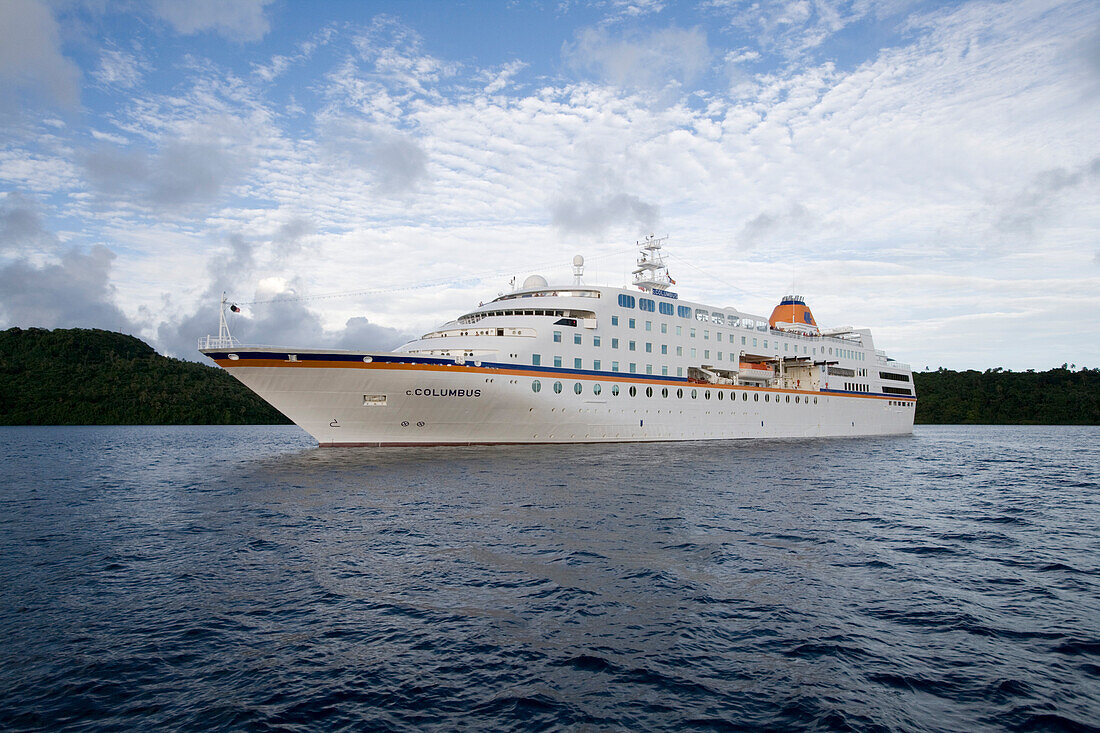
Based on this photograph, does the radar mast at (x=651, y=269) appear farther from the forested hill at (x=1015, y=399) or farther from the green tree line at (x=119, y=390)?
the forested hill at (x=1015, y=399)

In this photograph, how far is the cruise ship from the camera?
1220 inches

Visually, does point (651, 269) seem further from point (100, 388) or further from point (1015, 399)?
point (1015, 399)

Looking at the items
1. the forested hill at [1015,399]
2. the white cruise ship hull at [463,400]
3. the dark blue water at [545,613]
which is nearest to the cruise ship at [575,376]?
the white cruise ship hull at [463,400]

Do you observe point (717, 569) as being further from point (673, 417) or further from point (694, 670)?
point (673, 417)

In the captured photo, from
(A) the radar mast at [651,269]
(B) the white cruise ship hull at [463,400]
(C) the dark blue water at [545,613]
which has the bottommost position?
(C) the dark blue water at [545,613]

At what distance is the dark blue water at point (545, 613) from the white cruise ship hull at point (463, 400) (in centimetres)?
1158

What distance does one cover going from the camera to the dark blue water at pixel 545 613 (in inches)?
243

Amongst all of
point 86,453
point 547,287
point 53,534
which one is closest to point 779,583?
point 53,534

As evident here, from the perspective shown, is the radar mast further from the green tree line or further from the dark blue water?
the green tree line

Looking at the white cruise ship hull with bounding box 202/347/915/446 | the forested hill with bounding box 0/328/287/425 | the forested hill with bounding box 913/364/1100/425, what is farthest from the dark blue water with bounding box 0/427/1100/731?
the forested hill with bounding box 913/364/1100/425

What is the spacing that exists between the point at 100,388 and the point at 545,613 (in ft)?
406

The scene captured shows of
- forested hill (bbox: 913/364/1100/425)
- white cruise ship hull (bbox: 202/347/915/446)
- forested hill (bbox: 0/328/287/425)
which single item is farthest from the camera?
forested hill (bbox: 913/364/1100/425)

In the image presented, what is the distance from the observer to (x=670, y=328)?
146ft

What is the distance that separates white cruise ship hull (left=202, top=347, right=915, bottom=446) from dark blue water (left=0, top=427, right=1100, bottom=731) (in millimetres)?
11583
